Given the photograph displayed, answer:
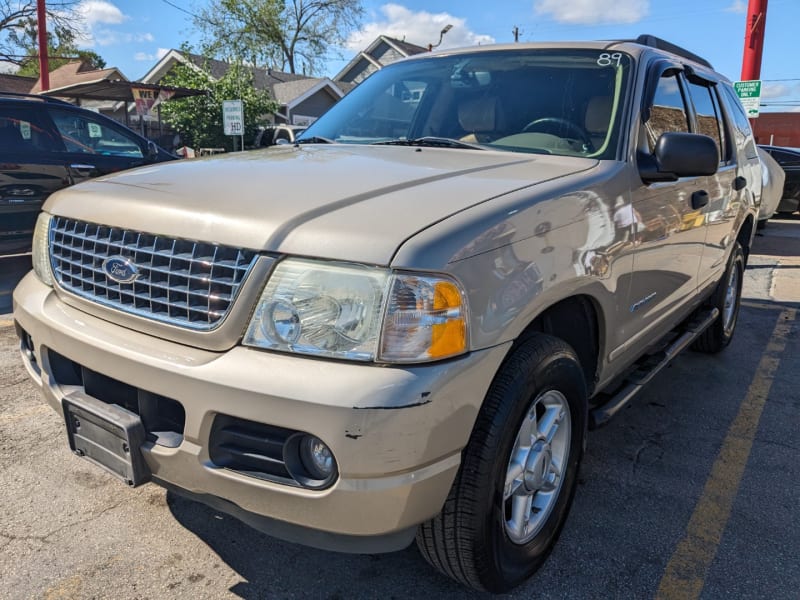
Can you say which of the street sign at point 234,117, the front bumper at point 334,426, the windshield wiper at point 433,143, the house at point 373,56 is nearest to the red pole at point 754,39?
the street sign at point 234,117

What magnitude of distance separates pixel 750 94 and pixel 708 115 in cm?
809

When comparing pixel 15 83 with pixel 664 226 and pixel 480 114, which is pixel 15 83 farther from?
pixel 664 226

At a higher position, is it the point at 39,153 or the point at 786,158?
the point at 39,153

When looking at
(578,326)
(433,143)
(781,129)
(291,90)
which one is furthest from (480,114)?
(781,129)

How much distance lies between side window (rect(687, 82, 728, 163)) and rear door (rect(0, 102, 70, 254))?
584 centimetres

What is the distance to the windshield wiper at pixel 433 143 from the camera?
9.82 ft

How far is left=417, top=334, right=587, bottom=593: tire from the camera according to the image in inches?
74.4

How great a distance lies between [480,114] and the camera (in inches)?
125

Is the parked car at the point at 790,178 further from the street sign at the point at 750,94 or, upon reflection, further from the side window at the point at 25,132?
the side window at the point at 25,132

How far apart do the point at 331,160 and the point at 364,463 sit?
1401 millimetres

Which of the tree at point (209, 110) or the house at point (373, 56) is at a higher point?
the house at point (373, 56)

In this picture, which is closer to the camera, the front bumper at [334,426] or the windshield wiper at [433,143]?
the front bumper at [334,426]

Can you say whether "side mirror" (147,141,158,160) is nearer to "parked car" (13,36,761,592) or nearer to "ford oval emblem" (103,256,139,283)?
"parked car" (13,36,761,592)

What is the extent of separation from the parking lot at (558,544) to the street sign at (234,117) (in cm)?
1062
